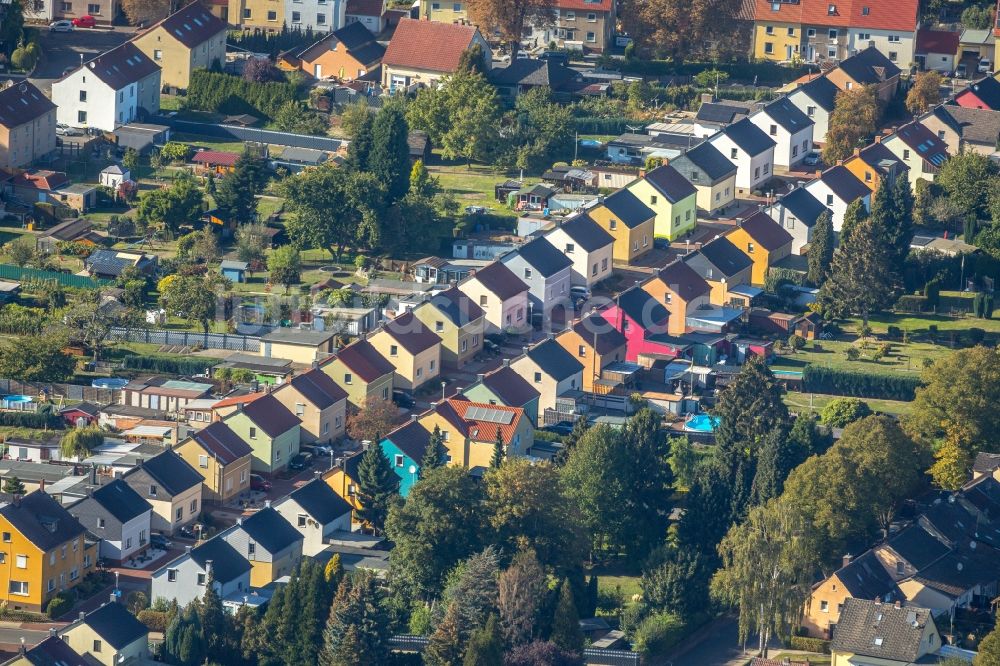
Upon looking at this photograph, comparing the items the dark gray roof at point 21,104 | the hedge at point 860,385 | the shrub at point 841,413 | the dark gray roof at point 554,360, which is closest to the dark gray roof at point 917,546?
the shrub at point 841,413

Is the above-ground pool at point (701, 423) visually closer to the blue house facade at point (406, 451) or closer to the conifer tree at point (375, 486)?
the blue house facade at point (406, 451)

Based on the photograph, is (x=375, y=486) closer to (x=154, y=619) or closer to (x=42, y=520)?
(x=154, y=619)

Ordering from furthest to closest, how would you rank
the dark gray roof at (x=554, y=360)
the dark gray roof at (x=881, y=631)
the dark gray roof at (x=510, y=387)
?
the dark gray roof at (x=554, y=360) → the dark gray roof at (x=510, y=387) → the dark gray roof at (x=881, y=631)

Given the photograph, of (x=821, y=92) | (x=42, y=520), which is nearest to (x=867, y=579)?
(x=42, y=520)

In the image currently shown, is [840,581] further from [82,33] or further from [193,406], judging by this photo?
[82,33]

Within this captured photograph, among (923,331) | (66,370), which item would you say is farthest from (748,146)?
(66,370)

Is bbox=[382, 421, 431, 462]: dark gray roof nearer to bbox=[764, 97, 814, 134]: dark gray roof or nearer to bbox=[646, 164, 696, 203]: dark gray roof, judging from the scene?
bbox=[646, 164, 696, 203]: dark gray roof
